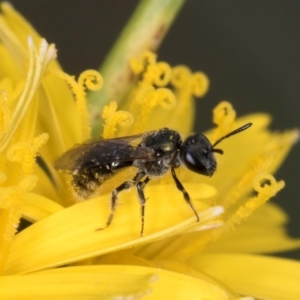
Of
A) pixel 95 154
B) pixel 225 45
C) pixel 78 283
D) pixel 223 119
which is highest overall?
pixel 225 45

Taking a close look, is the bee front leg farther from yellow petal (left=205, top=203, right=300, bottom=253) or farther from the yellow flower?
yellow petal (left=205, top=203, right=300, bottom=253)

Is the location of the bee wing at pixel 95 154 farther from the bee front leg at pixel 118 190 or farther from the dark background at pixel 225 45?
the dark background at pixel 225 45

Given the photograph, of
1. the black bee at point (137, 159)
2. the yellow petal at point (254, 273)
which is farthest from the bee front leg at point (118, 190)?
the yellow petal at point (254, 273)

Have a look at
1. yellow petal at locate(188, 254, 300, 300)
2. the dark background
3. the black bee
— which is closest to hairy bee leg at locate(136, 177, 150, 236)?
the black bee

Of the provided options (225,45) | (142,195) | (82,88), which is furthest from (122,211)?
(225,45)

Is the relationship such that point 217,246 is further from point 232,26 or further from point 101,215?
point 232,26

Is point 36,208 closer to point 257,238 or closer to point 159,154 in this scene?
point 159,154
